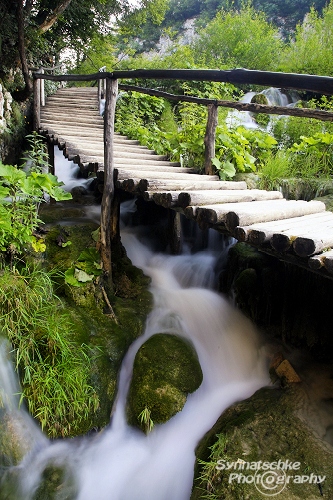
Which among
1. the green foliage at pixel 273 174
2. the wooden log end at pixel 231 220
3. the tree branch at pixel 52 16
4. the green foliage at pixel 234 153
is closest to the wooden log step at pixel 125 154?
the green foliage at pixel 234 153

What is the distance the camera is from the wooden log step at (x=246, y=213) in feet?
9.90

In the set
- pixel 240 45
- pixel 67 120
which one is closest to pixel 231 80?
pixel 67 120

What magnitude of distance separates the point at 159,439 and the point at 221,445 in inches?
29.9

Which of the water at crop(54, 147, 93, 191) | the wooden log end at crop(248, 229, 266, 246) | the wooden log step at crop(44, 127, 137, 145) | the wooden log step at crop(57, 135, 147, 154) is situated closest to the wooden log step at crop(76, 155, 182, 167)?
the wooden log step at crop(57, 135, 147, 154)

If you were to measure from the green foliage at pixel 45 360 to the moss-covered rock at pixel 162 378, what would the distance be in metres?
0.46

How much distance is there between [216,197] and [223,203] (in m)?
0.15

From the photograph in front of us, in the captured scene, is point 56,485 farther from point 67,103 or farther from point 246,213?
point 67,103

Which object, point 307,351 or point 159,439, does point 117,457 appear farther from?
point 307,351

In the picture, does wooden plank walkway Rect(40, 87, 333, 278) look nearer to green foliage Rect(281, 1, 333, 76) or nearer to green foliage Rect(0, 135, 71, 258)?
green foliage Rect(0, 135, 71, 258)

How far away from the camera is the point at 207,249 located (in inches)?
234

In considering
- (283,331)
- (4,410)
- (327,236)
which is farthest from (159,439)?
(327,236)

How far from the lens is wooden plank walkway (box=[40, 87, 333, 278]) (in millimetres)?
2670

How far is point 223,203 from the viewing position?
378 centimetres

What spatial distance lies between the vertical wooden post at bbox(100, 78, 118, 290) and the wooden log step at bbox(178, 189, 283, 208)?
1300 millimetres
